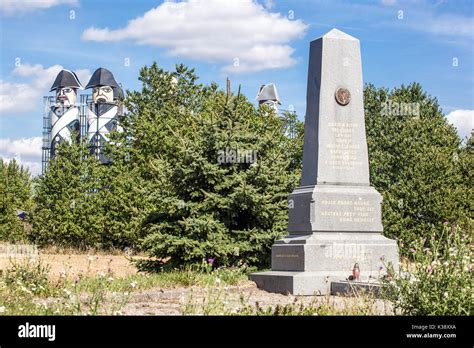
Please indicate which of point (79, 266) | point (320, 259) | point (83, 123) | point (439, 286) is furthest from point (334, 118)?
point (83, 123)

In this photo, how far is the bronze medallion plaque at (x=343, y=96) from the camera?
50.5 ft

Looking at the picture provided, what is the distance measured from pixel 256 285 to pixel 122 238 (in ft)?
71.4

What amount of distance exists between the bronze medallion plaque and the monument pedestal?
9.34 ft

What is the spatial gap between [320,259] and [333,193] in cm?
150

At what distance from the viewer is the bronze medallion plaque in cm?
1541

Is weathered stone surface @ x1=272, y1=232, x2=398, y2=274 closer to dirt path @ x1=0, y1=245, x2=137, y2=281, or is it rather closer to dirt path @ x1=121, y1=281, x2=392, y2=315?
dirt path @ x1=121, y1=281, x2=392, y2=315

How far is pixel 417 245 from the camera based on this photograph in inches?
360

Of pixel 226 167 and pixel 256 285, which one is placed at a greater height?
pixel 226 167

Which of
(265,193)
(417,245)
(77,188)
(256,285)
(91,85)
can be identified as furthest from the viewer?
(91,85)

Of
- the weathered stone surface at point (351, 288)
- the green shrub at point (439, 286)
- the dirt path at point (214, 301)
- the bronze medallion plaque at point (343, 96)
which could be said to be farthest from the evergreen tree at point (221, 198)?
the green shrub at point (439, 286)

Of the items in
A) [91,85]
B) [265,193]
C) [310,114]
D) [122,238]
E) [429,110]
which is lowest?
[122,238]

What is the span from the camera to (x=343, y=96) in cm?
1544
